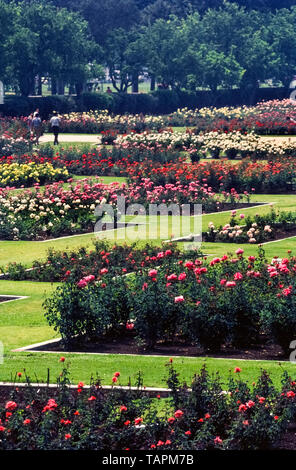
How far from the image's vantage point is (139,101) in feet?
198

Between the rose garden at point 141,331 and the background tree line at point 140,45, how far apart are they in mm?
34922

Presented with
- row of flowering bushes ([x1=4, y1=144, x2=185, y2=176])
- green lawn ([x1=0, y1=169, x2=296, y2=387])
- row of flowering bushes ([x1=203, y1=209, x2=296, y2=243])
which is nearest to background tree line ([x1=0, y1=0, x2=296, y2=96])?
row of flowering bushes ([x1=4, y1=144, x2=185, y2=176])

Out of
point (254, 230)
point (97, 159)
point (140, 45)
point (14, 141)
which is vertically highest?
point (140, 45)

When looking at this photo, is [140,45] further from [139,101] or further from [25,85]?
[25,85]

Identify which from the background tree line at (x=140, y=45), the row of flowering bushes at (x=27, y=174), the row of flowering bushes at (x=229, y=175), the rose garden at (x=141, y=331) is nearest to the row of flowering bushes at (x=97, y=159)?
the row of flowering bushes at (x=27, y=174)

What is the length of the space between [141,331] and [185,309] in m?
0.52

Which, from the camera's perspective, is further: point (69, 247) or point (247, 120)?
point (247, 120)

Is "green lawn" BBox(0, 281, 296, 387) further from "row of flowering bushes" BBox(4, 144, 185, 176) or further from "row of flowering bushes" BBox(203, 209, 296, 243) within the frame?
"row of flowering bushes" BBox(4, 144, 185, 176)

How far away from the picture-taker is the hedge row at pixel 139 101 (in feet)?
171

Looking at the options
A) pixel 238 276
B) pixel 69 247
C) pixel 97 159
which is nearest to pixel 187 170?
pixel 97 159

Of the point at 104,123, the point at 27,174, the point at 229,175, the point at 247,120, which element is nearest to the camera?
the point at 229,175

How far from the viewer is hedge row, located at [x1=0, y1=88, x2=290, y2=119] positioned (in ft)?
171
